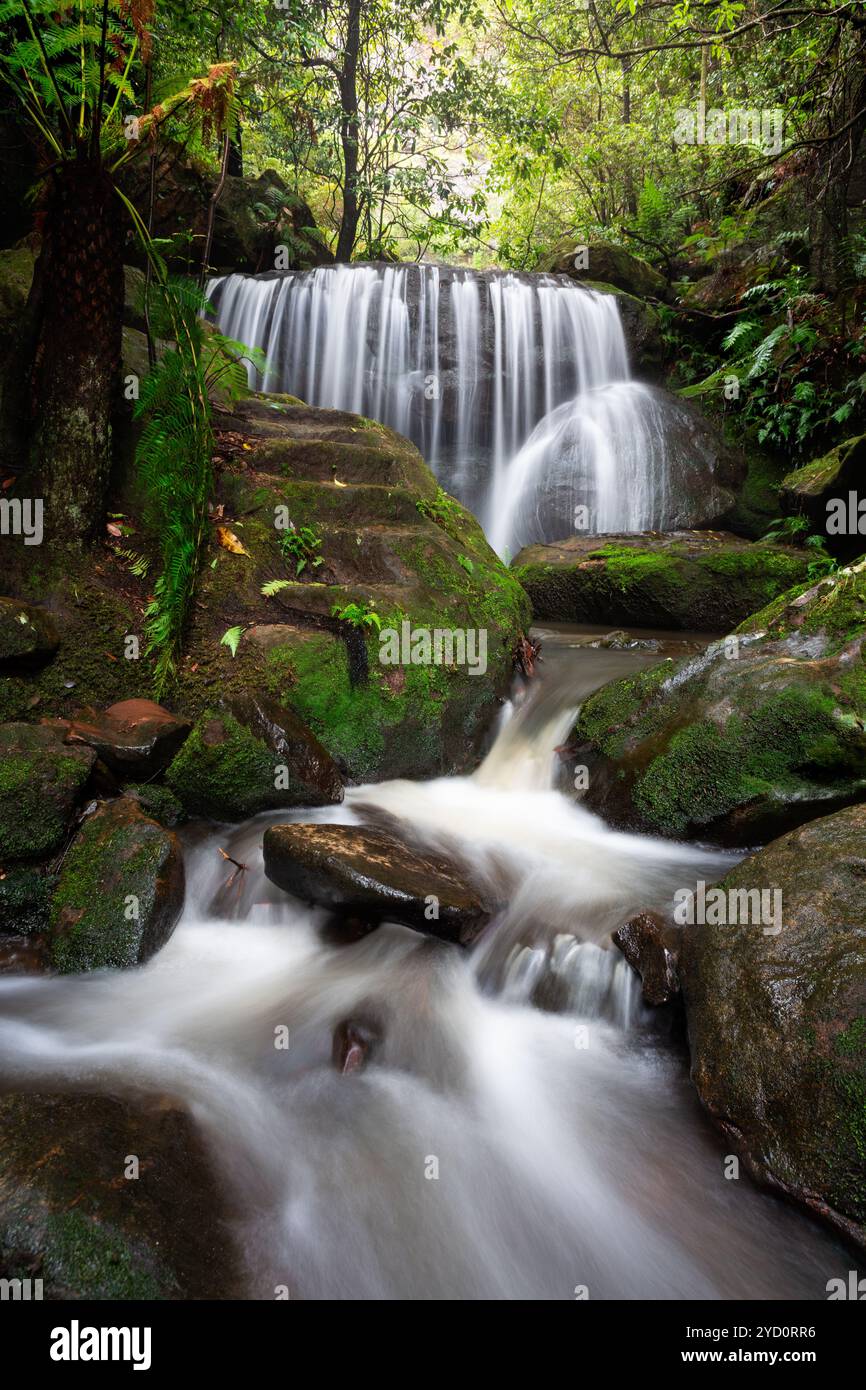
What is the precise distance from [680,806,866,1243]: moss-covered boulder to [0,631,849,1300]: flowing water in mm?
173

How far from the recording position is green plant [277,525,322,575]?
5.33 m

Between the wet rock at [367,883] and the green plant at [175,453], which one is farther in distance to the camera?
the green plant at [175,453]

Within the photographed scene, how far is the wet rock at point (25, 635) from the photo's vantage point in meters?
4.10

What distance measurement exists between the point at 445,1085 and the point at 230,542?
152 inches

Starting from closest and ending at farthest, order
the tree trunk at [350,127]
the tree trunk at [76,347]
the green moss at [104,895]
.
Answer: the green moss at [104,895] → the tree trunk at [76,347] → the tree trunk at [350,127]

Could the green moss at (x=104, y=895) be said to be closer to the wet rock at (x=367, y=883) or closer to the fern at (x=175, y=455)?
the wet rock at (x=367, y=883)

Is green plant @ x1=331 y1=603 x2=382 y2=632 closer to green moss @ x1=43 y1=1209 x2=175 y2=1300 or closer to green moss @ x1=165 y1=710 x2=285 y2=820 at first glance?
green moss @ x1=165 y1=710 x2=285 y2=820

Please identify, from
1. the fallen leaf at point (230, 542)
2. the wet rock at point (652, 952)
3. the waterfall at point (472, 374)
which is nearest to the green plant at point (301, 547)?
the fallen leaf at point (230, 542)

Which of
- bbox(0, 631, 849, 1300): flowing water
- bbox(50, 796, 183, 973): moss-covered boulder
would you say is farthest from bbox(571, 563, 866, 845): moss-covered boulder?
bbox(50, 796, 183, 973): moss-covered boulder

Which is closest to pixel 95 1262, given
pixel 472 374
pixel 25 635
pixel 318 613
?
pixel 25 635

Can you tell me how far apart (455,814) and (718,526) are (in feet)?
23.6

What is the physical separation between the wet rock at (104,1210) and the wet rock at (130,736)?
6.03ft

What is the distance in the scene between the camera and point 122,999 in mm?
3250

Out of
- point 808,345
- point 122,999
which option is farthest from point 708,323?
point 122,999
